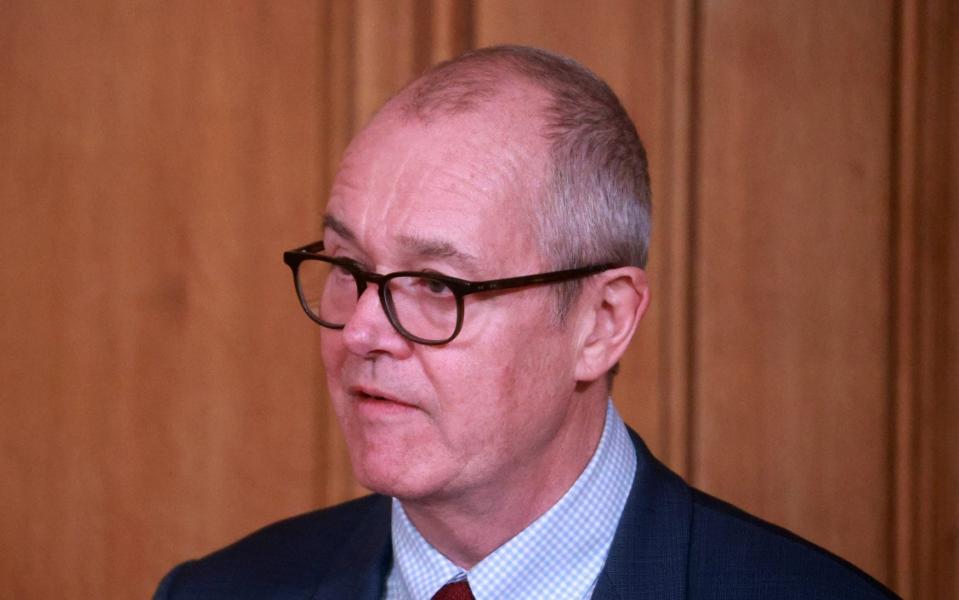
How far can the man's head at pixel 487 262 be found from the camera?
4.43 ft

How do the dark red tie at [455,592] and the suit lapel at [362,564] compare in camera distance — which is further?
the suit lapel at [362,564]

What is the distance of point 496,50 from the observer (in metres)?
1.50

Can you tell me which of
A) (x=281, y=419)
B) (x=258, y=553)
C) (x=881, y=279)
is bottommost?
(x=258, y=553)

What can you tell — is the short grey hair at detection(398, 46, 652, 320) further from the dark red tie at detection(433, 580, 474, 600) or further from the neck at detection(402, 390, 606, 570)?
the dark red tie at detection(433, 580, 474, 600)

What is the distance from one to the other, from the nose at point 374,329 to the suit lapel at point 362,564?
35cm

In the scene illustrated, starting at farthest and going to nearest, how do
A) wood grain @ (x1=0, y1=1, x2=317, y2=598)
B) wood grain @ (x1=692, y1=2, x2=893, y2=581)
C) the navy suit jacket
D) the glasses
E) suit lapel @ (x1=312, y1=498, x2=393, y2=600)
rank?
1. wood grain @ (x1=692, y1=2, x2=893, y2=581)
2. wood grain @ (x1=0, y1=1, x2=317, y2=598)
3. suit lapel @ (x1=312, y1=498, x2=393, y2=600)
4. the navy suit jacket
5. the glasses

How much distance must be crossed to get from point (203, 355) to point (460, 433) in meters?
0.73

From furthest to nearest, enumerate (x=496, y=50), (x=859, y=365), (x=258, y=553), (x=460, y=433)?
(x=859, y=365)
(x=258, y=553)
(x=496, y=50)
(x=460, y=433)

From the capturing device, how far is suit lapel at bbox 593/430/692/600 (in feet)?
4.65

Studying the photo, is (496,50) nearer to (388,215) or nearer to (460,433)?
(388,215)

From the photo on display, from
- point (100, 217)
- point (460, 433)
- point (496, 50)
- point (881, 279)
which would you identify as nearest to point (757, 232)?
point (881, 279)

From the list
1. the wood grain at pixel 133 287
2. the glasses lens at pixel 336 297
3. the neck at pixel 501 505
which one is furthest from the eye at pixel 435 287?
the wood grain at pixel 133 287

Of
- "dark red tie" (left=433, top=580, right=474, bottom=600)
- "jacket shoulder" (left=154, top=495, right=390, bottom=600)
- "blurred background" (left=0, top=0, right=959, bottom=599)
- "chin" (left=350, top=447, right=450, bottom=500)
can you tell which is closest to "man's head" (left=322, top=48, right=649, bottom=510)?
"chin" (left=350, top=447, right=450, bottom=500)

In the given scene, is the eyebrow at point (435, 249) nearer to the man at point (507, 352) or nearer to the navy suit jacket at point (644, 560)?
the man at point (507, 352)
